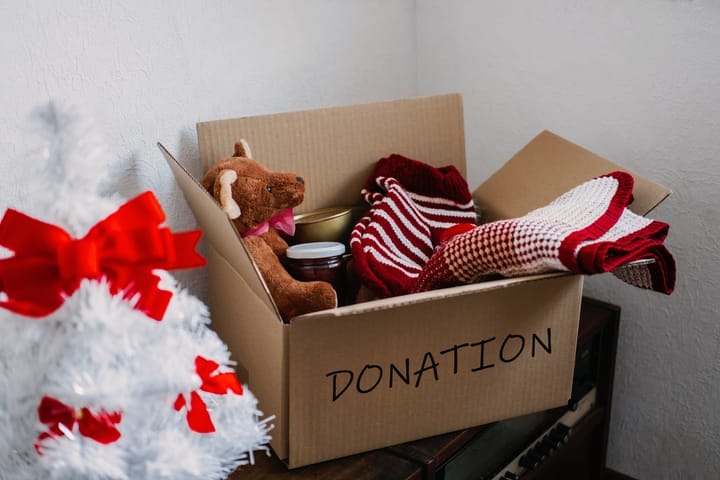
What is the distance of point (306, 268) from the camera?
885mm

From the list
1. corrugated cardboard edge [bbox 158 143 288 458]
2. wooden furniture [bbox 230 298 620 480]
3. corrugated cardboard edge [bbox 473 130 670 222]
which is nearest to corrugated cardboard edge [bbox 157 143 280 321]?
corrugated cardboard edge [bbox 158 143 288 458]

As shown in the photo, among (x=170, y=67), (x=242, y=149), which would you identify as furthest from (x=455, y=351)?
(x=170, y=67)

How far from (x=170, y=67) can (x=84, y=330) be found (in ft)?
1.79

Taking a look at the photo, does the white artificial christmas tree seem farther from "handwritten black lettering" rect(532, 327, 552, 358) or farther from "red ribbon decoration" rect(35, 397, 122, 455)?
"handwritten black lettering" rect(532, 327, 552, 358)

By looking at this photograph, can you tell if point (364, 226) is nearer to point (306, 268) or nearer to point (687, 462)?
point (306, 268)

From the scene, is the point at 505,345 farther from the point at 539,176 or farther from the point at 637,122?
the point at 637,122

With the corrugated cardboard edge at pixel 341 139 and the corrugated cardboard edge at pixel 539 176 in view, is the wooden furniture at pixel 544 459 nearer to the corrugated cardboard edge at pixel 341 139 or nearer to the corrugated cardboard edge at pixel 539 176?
the corrugated cardboard edge at pixel 539 176

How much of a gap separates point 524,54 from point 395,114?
13.8 inches

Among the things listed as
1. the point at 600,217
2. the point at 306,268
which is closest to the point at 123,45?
the point at 306,268

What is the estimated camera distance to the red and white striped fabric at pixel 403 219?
3.07 ft

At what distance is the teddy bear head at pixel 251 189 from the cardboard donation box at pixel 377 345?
4 cm

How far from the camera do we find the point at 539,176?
1.10m

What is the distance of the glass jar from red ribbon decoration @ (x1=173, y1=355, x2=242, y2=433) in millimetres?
262

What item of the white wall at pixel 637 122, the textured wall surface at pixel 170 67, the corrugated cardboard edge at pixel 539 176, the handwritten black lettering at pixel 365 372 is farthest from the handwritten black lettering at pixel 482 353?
the white wall at pixel 637 122
